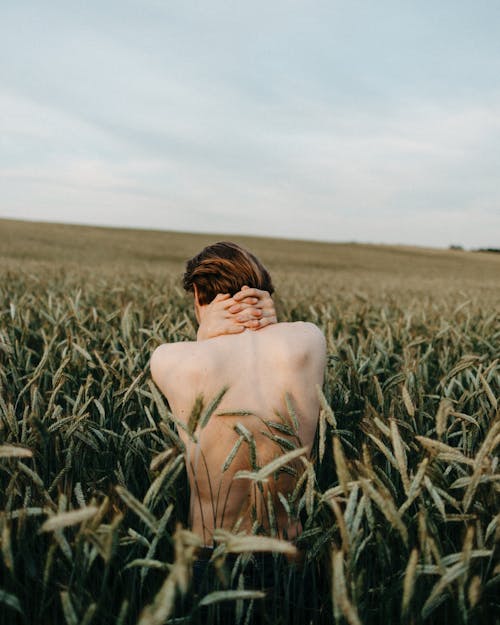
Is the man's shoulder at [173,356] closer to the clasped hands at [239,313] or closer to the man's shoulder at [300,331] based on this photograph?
the clasped hands at [239,313]

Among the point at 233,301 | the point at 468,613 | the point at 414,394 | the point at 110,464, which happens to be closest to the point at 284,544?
the point at 468,613

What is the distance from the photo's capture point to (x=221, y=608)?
1.29 m

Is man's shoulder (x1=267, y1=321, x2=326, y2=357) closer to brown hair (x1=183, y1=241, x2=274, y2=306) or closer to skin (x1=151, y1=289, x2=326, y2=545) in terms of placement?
skin (x1=151, y1=289, x2=326, y2=545)

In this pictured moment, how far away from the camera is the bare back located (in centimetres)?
154

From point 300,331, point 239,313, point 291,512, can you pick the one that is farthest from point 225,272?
point 291,512

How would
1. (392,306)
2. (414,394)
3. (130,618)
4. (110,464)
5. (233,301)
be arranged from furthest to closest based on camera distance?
1. (392,306)
2. (414,394)
3. (110,464)
4. (233,301)
5. (130,618)

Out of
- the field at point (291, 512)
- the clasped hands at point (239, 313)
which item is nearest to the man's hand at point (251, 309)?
the clasped hands at point (239, 313)

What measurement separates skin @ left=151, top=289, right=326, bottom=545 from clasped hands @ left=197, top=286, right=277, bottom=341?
0.02m

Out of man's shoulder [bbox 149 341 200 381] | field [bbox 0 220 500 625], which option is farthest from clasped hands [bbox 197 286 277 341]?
field [bbox 0 220 500 625]

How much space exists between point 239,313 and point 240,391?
0.83 feet

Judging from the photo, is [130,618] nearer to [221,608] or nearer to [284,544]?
[221,608]

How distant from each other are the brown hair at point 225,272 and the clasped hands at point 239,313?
0.04 metres

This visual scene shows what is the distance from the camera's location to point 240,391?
5.11 ft

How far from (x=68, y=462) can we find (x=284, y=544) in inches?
36.6
